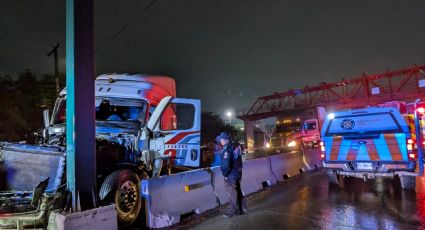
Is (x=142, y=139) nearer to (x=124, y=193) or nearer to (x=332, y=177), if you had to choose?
(x=124, y=193)

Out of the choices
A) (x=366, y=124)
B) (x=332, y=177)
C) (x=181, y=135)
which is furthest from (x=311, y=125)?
(x=181, y=135)

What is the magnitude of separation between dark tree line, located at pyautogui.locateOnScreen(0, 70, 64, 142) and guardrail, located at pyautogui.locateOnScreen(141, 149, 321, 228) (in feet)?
54.9

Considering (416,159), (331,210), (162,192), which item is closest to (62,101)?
(162,192)

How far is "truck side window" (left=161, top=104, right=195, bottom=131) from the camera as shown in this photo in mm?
8719

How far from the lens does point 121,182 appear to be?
6516 mm

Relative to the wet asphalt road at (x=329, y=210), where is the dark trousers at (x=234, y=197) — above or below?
above

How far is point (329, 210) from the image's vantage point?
7.02 metres

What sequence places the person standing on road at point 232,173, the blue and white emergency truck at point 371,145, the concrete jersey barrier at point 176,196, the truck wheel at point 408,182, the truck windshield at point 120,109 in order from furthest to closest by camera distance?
the truck wheel at point 408,182 → the truck windshield at point 120,109 → the blue and white emergency truck at point 371,145 → the person standing on road at point 232,173 → the concrete jersey barrier at point 176,196

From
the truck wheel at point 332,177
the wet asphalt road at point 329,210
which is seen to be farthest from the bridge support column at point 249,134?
the wet asphalt road at point 329,210

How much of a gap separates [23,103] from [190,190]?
24691mm

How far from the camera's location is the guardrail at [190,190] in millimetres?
6434

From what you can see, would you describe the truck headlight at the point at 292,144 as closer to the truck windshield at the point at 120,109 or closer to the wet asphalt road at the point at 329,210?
the wet asphalt road at the point at 329,210

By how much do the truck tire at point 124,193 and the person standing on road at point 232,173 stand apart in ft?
5.95

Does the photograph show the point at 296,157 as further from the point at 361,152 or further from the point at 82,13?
the point at 82,13
